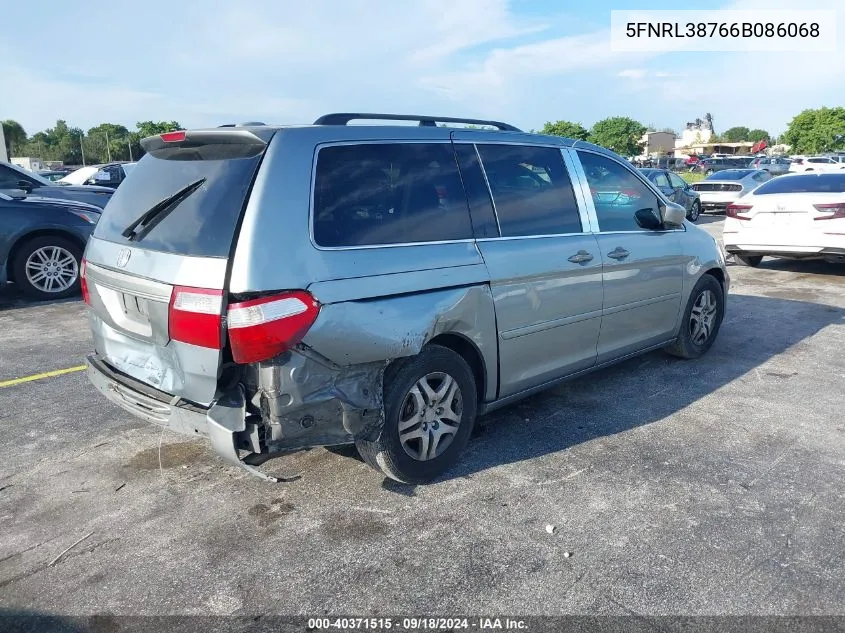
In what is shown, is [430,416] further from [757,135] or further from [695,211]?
[757,135]

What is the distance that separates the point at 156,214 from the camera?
3338 mm

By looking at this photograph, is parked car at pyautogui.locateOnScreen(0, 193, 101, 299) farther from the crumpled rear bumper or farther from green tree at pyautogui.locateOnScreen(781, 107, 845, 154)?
green tree at pyautogui.locateOnScreen(781, 107, 845, 154)

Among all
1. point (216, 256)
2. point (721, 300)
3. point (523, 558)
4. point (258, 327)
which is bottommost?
point (523, 558)

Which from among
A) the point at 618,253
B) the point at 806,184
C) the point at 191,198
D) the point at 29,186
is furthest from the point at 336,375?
the point at 806,184

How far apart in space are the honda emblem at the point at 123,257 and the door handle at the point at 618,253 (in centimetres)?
291

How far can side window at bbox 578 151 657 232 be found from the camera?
458 cm

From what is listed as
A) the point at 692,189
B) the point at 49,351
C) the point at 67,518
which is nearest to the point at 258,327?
the point at 67,518

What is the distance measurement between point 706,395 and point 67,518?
4.15 m

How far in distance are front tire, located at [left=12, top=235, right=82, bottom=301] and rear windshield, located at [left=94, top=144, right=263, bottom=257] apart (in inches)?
214

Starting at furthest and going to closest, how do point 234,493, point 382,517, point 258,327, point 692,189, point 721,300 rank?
point 692,189, point 721,300, point 234,493, point 382,517, point 258,327

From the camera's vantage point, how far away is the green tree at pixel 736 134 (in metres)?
139

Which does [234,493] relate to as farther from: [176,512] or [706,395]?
[706,395]

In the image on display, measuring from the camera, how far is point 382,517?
328 centimetres

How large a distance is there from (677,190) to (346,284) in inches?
654
